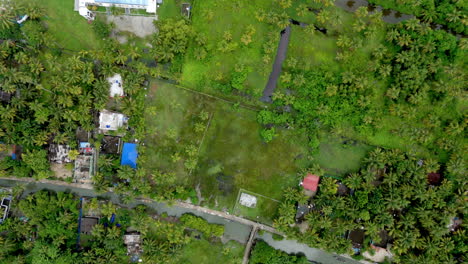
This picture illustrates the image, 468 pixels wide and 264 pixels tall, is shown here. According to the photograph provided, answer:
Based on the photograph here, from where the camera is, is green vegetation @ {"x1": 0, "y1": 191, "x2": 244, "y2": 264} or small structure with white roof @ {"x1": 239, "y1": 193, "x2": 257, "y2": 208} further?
small structure with white roof @ {"x1": 239, "y1": 193, "x2": 257, "y2": 208}

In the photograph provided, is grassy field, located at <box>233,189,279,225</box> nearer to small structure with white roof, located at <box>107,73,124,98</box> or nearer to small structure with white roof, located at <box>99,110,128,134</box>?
small structure with white roof, located at <box>99,110,128,134</box>

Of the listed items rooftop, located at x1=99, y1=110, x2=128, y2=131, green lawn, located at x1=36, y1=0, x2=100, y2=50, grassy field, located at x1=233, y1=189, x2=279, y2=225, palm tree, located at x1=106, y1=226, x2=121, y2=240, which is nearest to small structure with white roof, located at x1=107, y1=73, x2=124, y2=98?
rooftop, located at x1=99, y1=110, x2=128, y2=131

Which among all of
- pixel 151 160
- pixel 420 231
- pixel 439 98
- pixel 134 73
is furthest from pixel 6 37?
pixel 420 231

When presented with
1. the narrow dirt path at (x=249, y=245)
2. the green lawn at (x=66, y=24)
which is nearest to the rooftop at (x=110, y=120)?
the green lawn at (x=66, y=24)

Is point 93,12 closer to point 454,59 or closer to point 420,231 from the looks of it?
point 454,59

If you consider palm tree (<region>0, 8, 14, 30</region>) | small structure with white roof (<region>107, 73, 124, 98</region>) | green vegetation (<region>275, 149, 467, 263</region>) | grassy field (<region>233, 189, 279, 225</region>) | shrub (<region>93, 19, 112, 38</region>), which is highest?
shrub (<region>93, 19, 112, 38</region>)

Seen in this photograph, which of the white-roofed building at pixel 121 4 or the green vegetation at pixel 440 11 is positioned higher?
the green vegetation at pixel 440 11

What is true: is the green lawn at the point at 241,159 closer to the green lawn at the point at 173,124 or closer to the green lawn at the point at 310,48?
the green lawn at the point at 173,124
